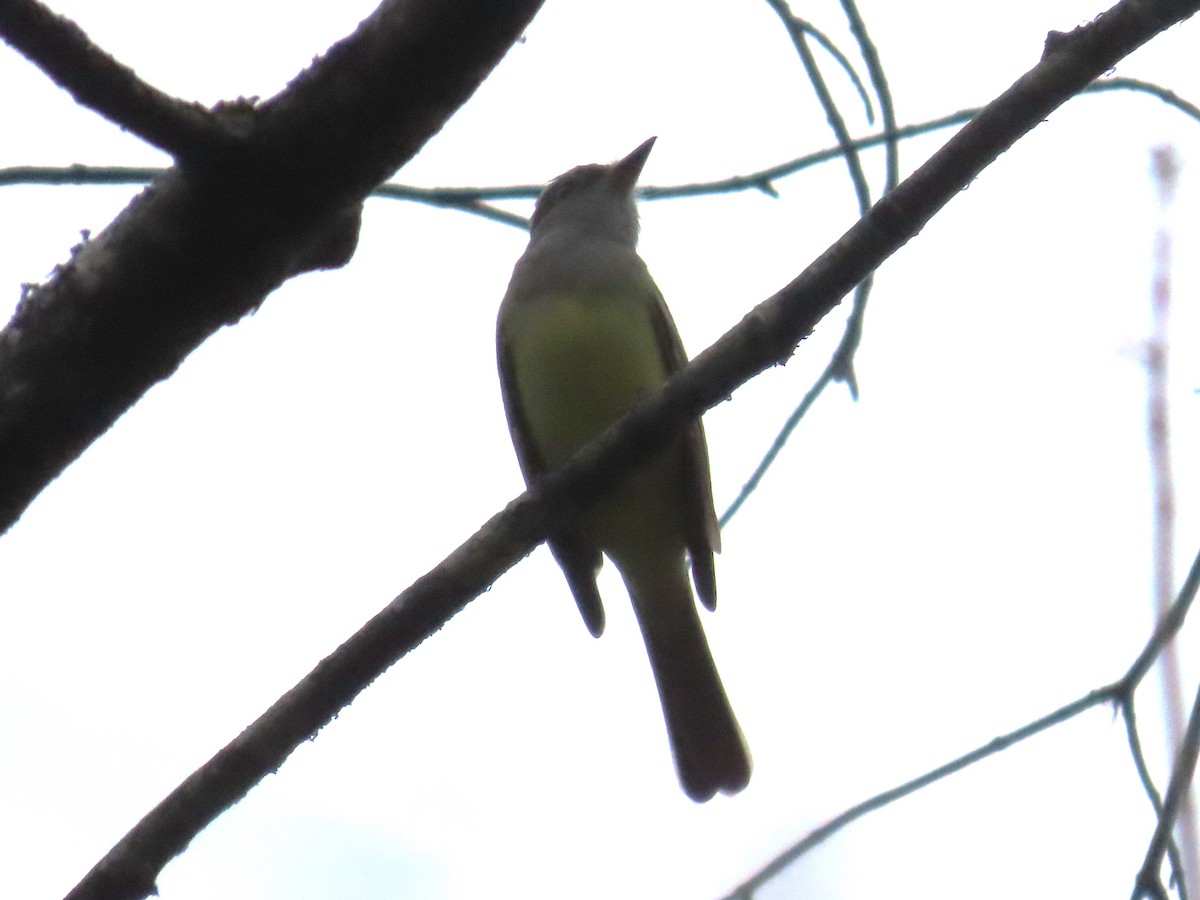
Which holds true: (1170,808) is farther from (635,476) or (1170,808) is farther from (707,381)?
(635,476)

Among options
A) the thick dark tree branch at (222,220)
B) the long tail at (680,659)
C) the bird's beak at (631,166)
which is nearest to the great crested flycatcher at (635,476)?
the long tail at (680,659)

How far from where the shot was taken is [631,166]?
20.3 feet

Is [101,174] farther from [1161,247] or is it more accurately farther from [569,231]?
[569,231]

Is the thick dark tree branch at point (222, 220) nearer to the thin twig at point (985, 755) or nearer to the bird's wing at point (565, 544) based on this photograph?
the thin twig at point (985, 755)

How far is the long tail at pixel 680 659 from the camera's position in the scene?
486 cm

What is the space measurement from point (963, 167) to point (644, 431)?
608mm

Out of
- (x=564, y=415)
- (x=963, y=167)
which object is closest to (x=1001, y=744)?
(x=963, y=167)

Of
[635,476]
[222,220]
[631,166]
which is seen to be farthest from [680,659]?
[222,220]

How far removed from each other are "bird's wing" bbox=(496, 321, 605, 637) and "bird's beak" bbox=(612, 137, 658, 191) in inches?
53.7

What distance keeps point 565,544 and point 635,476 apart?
511 mm

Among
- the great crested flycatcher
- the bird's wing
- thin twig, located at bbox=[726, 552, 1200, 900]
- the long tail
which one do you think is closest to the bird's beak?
the great crested flycatcher

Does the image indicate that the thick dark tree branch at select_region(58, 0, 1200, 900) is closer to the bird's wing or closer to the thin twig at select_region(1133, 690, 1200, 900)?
the thin twig at select_region(1133, 690, 1200, 900)

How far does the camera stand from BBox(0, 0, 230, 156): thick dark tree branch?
1.65 metres

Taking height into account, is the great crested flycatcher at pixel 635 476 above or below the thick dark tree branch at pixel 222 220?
above
